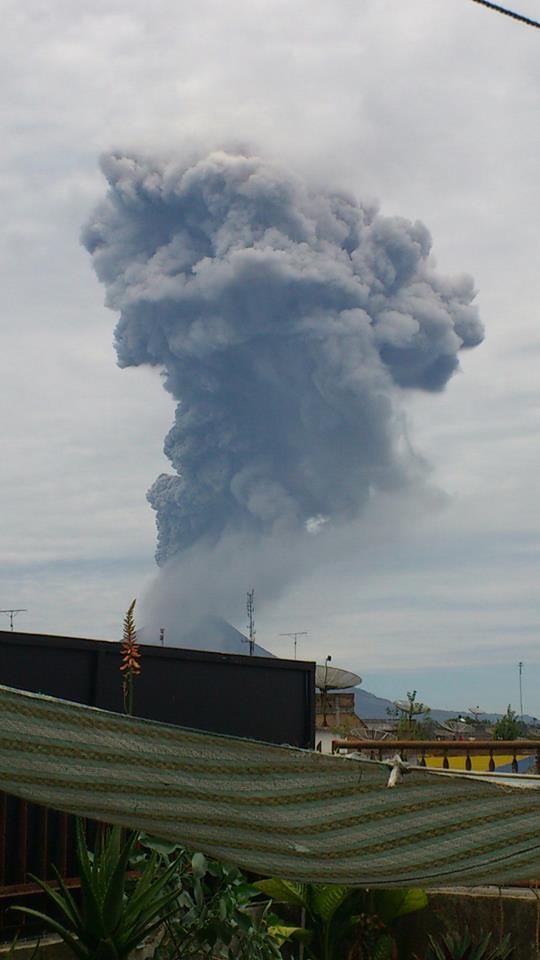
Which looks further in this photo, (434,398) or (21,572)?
(434,398)

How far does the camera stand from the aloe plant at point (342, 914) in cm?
564

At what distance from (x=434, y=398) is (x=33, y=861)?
134ft

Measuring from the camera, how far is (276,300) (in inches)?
1900

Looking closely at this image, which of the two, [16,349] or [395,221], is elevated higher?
[395,221]

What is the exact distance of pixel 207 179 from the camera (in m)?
45.3

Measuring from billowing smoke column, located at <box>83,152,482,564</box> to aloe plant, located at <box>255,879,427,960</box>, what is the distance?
131 ft

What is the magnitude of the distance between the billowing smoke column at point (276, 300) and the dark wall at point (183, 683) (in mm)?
38008

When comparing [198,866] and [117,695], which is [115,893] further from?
[117,695]

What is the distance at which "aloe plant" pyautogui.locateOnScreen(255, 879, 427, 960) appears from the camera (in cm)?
564

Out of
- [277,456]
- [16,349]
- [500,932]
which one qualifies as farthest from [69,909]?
[277,456]

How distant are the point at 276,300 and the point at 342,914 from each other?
1724 inches

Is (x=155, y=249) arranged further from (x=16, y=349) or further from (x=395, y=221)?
(x=16, y=349)

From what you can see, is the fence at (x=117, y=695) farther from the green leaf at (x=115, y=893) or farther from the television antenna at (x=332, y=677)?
the television antenna at (x=332, y=677)

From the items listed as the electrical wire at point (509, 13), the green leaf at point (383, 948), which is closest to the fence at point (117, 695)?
the green leaf at point (383, 948)
